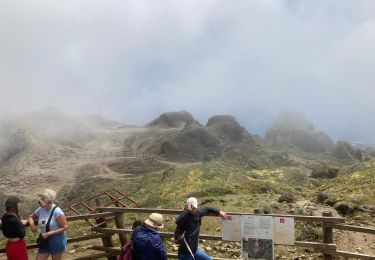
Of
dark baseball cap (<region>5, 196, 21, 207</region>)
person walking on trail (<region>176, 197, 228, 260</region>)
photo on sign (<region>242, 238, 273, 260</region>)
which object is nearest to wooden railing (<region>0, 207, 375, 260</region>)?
photo on sign (<region>242, 238, 273, 260</region>)

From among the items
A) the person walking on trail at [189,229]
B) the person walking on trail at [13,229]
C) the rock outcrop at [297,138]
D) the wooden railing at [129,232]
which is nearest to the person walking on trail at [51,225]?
the person walking on trail at [13,229]

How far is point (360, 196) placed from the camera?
2441 centimetres

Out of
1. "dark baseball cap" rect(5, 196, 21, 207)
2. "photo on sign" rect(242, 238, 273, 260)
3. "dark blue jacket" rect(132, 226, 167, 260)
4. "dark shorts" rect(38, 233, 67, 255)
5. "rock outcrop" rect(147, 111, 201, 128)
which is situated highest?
"rock outcrop" rect(147, 111, 201, 128)

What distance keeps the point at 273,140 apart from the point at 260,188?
10431 cm

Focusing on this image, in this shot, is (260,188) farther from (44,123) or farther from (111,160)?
(44,123)

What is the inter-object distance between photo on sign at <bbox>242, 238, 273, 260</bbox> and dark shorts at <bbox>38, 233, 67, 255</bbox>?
13.3 feet

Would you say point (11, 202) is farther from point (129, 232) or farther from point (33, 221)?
point (129, 232)

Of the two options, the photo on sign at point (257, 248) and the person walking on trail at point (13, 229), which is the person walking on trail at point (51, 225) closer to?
the person walking on trail at point (13, 229)

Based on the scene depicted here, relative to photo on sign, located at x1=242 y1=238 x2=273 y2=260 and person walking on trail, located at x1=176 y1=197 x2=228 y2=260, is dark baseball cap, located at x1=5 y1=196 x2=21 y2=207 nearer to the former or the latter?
person walking on trail, located at x1=176 y1=197 x2=228 y2=260

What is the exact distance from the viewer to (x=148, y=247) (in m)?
7.71

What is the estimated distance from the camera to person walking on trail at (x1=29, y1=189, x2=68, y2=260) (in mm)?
9242

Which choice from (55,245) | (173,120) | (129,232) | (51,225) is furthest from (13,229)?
(173,120)

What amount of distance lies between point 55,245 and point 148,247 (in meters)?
2.81

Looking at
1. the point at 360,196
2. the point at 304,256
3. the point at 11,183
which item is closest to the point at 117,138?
the point at 11,183
